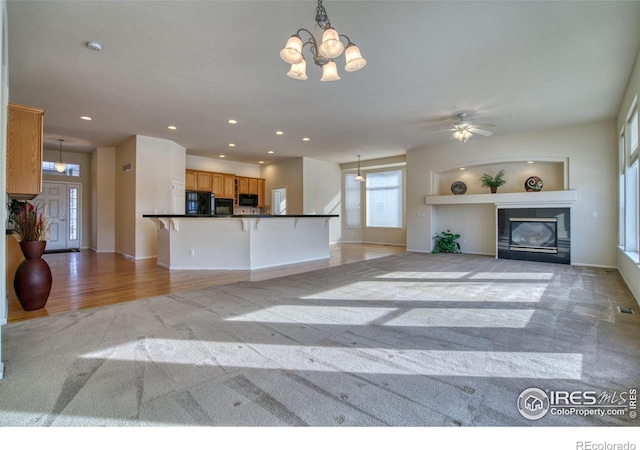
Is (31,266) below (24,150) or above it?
below

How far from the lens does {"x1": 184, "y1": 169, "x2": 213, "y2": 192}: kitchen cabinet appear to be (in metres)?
9.26

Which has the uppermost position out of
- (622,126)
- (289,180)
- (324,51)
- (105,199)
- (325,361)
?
(622,126)

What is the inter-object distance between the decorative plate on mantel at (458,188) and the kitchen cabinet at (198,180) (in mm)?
7174

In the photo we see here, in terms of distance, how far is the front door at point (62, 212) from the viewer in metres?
8.98

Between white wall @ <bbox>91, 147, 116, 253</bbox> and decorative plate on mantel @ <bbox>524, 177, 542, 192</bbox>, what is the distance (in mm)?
10670

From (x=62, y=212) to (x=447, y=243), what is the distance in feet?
36.6

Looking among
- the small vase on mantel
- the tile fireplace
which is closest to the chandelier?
the small vase on mantel

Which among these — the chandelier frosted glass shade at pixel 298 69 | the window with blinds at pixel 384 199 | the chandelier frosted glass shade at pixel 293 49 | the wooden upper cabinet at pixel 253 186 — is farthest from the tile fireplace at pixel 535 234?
the wooden upper cabinet at pixel 253 186

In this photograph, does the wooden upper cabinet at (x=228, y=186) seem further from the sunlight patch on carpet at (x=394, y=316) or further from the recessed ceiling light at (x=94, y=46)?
the sunlight patch on carpet at (x=394, y=316)

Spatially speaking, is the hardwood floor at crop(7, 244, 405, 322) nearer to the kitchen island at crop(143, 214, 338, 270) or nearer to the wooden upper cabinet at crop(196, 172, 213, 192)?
the kitchen island at crop(143, 214, 338, 270)

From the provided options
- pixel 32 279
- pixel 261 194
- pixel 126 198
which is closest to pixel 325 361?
pixel 32 279

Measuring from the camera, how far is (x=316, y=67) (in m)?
4.02

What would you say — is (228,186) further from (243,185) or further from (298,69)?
(298,69)

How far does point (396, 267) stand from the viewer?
6.24m
